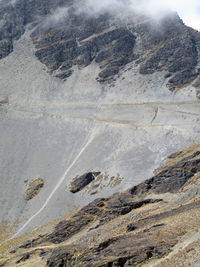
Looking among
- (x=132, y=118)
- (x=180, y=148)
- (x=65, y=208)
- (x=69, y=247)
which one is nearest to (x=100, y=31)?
(x=132, y=118)

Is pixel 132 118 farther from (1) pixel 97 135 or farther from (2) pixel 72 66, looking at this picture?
(2) pixel 72 66

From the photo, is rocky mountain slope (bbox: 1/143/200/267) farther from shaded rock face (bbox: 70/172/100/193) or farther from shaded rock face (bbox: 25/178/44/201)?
shaded rock face (bbox: 25/178/44/201)

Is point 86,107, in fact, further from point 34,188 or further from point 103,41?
point 34,188

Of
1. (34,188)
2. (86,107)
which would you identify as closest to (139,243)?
(34,188)

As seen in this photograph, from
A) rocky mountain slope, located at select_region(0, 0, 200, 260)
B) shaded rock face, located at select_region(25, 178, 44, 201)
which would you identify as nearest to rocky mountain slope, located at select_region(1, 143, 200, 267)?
rocky mountain slope, located at select_region(0, 0, 200, 260)

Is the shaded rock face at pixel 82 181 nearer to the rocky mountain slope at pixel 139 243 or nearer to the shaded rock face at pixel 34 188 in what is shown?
the shaded rock face at pixel 34 188
